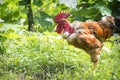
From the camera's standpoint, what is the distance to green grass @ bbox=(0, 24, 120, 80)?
11.5 feet

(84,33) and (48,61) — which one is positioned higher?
(84,33)

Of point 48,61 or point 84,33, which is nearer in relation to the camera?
point 84,33

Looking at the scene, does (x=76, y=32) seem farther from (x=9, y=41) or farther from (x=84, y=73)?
(x=9, y=41)

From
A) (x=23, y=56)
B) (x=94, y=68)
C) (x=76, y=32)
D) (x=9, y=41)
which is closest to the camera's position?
(x=76, y=32)

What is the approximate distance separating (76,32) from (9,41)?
126 centimetres

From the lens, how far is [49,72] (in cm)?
361

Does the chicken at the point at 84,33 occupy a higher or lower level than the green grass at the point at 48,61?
higher

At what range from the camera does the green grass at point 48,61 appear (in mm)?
3510

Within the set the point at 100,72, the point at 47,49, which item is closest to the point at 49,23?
the point at 47,49

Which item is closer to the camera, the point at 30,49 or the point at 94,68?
the point at 94,68

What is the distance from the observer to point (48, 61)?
3.84m

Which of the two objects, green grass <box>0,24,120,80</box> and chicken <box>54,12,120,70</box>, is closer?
chicken <box>54,12,120,70</box>

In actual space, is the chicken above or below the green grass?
above

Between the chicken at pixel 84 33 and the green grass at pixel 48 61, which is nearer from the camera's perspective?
the chicken at pixel 84 33
